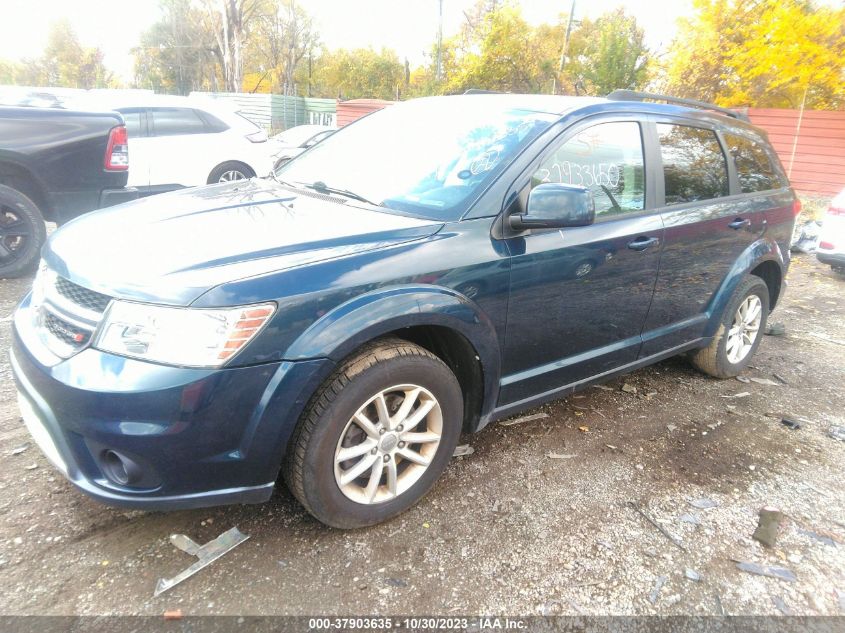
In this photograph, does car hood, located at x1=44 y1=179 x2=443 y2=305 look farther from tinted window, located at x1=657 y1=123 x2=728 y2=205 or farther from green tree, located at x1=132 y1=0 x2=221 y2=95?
green tree, located at x1=132 y1=0 x2=221 y2=95

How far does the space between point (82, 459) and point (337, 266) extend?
1.07m

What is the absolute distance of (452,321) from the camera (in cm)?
235

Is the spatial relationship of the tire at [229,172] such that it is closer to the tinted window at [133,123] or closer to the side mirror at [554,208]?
the tinted window at [133,123]

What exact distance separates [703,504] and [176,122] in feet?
24.4

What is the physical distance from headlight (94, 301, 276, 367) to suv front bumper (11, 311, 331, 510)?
0.04m

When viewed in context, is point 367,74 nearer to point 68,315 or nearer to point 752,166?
point 752,166

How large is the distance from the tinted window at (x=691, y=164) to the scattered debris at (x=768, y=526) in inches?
65.2

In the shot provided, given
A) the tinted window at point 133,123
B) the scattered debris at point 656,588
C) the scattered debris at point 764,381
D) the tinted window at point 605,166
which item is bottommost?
the scattered debris at point 656,588

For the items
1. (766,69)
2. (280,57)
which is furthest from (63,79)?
(766,69)

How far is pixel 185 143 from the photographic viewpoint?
757cm

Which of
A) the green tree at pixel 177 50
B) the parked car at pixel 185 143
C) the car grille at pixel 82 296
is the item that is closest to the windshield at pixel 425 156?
the car grille at pixel 82 296

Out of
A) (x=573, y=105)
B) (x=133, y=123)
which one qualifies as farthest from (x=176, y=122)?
(x=573, y=105)

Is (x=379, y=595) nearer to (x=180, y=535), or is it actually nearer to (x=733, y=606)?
(x=180, y=535)

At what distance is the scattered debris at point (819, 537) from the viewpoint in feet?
8.36
